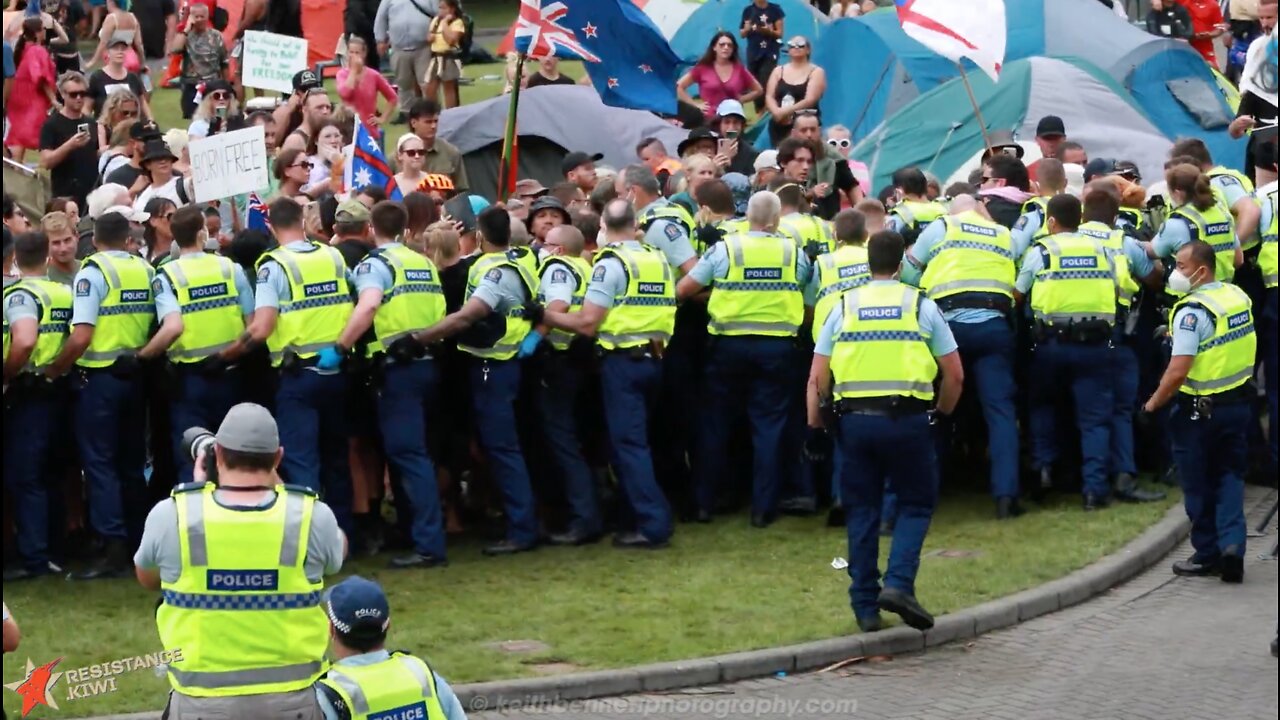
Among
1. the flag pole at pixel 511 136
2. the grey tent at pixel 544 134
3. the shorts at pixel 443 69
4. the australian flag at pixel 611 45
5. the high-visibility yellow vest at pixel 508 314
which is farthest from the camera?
the shorts at pixel 443 69

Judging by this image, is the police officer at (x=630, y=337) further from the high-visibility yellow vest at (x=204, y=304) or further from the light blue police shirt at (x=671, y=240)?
the high-visibility yellow vest at (x=204, y=304)

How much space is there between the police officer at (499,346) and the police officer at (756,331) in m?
1.25

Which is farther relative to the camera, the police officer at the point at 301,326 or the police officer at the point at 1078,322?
the police officer at the point at 1078,322

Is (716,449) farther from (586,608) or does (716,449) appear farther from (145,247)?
(145,247)

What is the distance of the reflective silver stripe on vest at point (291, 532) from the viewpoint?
24.1 feet

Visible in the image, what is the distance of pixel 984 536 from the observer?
533 inches

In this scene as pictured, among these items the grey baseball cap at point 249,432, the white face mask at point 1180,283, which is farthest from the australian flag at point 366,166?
the grey baseball cap at point 249,432

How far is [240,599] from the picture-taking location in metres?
7.32

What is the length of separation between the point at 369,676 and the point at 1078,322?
26.0 ft

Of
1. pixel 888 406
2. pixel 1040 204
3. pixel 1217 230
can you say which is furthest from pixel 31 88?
pixel 888 406

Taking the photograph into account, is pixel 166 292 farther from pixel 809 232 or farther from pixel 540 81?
pixel 540 81

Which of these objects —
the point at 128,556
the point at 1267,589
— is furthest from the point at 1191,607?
the point at 128,556

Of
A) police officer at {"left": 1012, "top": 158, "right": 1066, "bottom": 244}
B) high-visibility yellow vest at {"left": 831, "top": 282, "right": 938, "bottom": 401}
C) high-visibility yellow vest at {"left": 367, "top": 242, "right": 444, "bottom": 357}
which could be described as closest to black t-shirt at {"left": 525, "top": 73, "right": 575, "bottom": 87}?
police officer at {"left": 1012, "top": 158, "right": 1066, "bottom": 244}

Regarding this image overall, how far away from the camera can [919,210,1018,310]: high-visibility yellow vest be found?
13711mm
